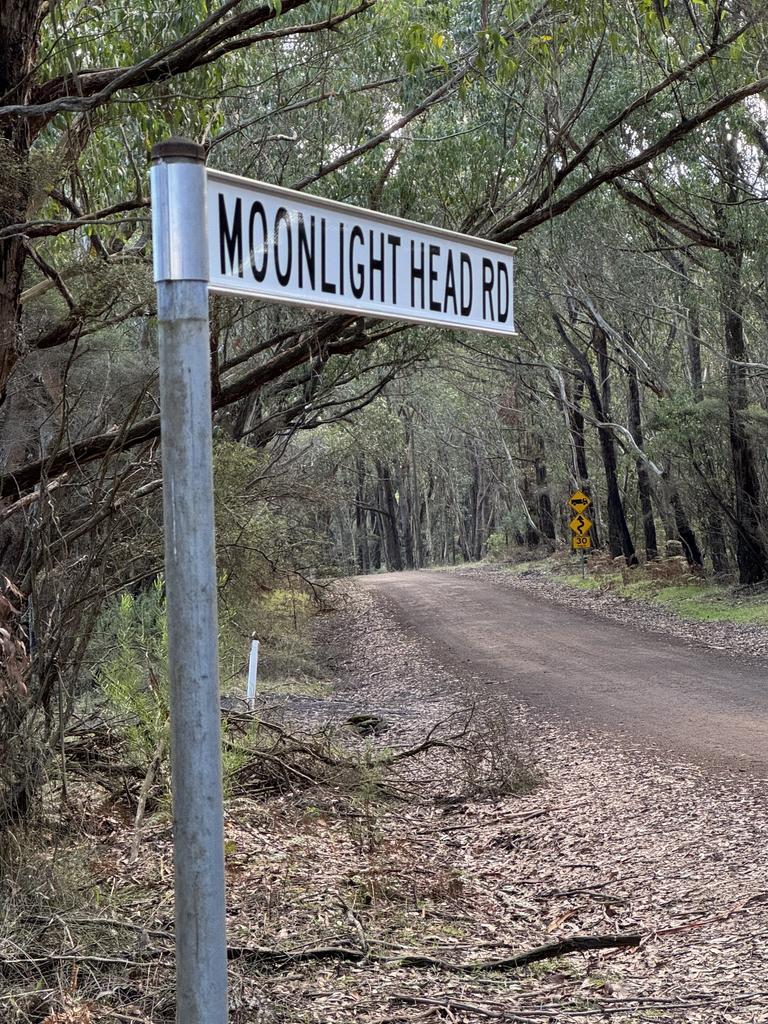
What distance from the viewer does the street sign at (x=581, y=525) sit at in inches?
1150

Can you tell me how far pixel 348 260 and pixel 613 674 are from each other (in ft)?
41.9

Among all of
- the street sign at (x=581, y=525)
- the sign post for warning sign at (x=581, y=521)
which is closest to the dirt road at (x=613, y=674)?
the sign post for warning sign at (x=581, y=521)

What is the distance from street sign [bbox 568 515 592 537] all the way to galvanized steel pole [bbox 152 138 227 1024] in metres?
27.8

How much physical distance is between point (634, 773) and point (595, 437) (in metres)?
32.5

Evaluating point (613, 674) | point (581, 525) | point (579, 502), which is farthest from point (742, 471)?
point (613, 674)

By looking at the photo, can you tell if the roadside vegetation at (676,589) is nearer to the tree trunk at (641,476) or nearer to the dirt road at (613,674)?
the tree trunk at (641,476)

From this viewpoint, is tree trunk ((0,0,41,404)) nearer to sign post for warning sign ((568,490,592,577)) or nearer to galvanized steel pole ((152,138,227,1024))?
galvanized steel pole ((152,138,227,1024))

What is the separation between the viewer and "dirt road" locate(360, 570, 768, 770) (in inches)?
399

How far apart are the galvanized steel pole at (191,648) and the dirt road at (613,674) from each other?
7414mm

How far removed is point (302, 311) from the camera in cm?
1180

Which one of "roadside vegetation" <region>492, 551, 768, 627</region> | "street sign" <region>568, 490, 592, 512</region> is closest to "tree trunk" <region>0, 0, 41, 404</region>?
"roadside vegetation" <region>492, 551, 768, 627</region>

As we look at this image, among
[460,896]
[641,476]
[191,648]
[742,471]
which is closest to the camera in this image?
[191,648]

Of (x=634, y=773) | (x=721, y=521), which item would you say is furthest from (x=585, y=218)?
(x=634, y=773)

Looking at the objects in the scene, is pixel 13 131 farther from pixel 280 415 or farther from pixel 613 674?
pixel 280 415
